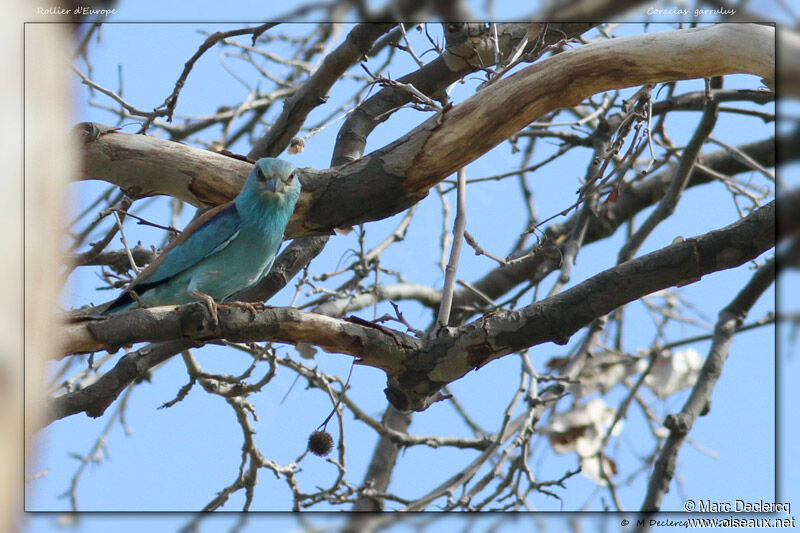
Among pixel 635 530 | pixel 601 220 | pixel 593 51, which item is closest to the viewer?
pixel 593 51

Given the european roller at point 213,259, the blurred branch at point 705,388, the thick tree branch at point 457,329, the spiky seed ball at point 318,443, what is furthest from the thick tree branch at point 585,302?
the blurred branch at point 705,388

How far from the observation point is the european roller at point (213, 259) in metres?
4.03

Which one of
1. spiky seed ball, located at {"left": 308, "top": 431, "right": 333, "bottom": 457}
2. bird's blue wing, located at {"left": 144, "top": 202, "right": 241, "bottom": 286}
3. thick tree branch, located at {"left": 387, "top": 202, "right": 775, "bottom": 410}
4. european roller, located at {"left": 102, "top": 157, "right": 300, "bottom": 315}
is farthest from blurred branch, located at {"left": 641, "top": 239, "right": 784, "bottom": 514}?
bird's blue wing, located at {"left": 144, "top": 202, "right": 241, "bottom": 286}

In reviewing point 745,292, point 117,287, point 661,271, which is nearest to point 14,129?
point 661,271

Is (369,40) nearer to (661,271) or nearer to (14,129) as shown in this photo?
(661,271)

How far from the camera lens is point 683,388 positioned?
19.7 feet

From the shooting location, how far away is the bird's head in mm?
3717

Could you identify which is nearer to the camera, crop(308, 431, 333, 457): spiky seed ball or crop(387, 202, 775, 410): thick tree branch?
crop(387, 202, 775, 410): thick tree branch

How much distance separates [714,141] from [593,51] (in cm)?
240

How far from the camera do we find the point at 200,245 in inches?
163

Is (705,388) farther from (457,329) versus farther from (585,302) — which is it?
(457,329)

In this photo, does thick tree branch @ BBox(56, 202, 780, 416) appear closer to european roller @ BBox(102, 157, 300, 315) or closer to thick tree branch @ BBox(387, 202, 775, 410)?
thick tree branch @ BBox(387, 202, 775, 410)

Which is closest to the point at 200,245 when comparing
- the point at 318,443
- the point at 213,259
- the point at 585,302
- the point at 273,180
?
the point at 213,259

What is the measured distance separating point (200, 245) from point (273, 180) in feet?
2.14
